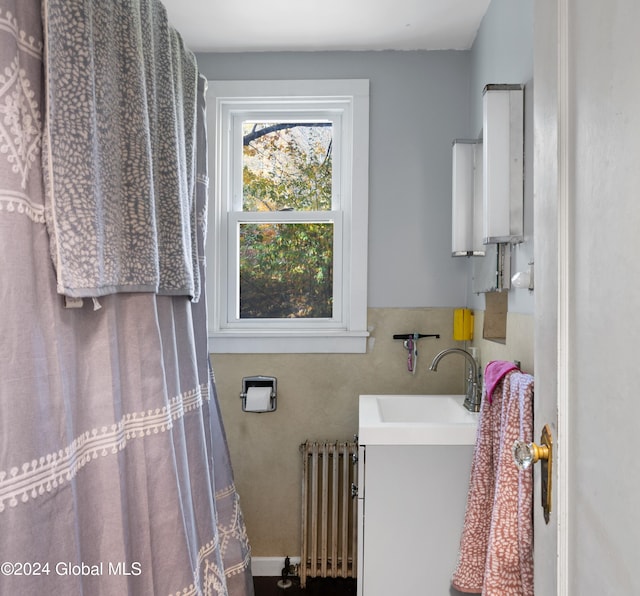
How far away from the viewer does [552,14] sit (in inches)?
33.4

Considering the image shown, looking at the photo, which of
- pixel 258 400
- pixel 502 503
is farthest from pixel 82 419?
pixel 258 400

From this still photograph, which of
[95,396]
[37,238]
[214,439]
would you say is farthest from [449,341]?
[37,238]

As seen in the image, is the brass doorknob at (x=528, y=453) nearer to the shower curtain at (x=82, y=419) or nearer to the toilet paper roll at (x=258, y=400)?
the shower curtain at (x=82, y=419)

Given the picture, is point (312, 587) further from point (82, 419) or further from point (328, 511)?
point (82, 419)

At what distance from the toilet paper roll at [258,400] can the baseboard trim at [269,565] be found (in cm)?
70

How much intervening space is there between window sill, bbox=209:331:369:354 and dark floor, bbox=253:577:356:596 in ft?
3.31

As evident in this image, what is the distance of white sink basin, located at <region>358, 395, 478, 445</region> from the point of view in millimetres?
1826

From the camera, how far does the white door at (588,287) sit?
0.58 meters

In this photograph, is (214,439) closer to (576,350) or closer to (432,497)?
(432,497)

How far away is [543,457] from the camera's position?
0.85m

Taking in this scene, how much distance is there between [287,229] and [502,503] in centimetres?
165

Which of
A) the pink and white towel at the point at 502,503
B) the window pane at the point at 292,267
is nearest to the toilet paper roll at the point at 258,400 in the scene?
the window pane at the point at 292,267

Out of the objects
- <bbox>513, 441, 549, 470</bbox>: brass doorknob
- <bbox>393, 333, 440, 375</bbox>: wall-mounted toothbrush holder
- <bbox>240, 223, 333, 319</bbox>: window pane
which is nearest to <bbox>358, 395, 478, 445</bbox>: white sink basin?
<bbox>393, 333, 440, 375</bbox>: wall-mounted toothbrush holder

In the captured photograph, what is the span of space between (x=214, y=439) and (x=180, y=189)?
32.4 inches
